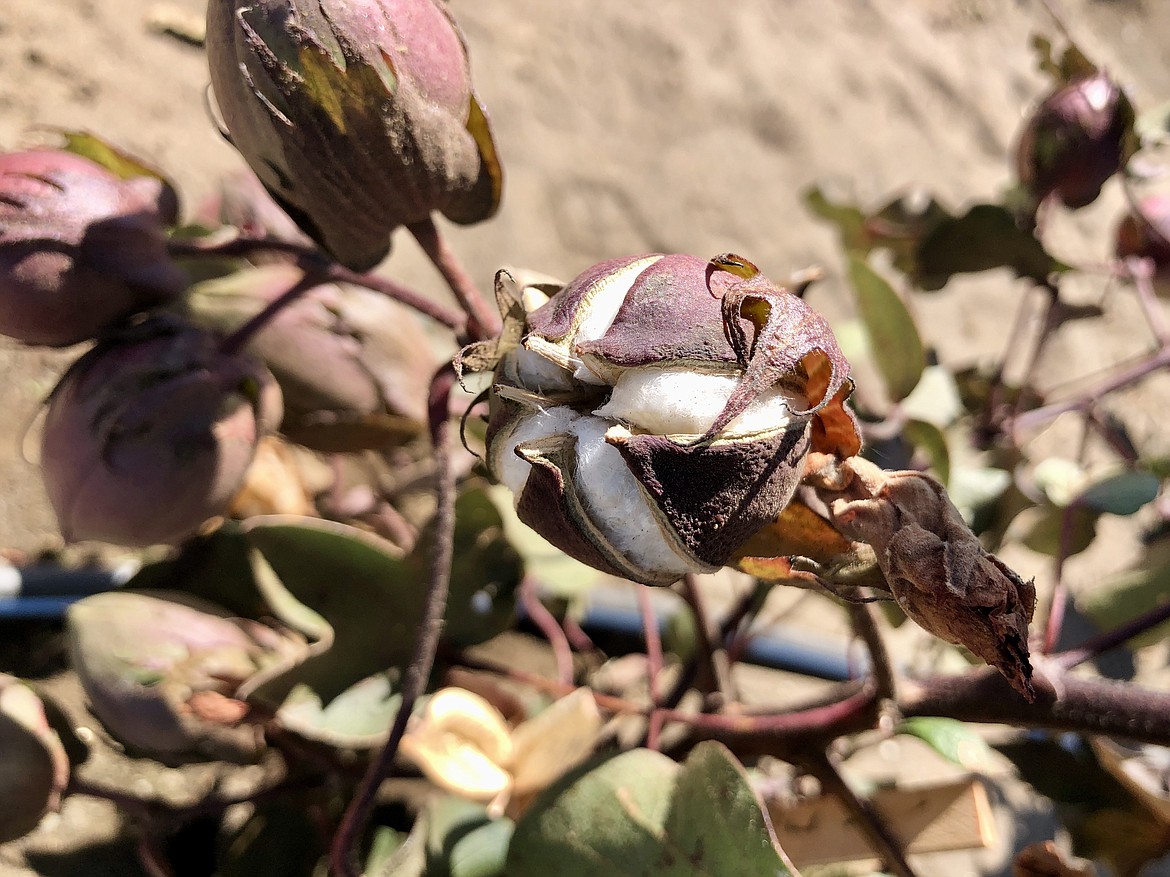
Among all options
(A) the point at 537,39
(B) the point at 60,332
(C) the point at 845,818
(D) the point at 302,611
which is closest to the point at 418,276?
(A) the point at 537,39

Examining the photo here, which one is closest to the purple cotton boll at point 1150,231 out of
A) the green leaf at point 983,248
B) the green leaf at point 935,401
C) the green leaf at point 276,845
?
the green leaf at point 983,248

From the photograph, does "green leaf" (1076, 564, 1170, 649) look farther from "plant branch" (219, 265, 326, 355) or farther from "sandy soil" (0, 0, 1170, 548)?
"sandy soil" (0, 0, 1170, 548)

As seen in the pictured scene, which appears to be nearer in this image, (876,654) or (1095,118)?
(876,654)

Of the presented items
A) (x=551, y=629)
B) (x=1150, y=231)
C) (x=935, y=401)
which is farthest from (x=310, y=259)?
(x=1150, y=231)

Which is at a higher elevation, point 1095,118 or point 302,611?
point 1095,118

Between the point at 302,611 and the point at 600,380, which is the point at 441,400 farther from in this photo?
the point at 302,611

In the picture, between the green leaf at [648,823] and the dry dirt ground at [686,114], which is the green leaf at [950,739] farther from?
the dry dirt ground at [686,114]

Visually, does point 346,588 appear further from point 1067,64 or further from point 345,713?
point 1067,64
